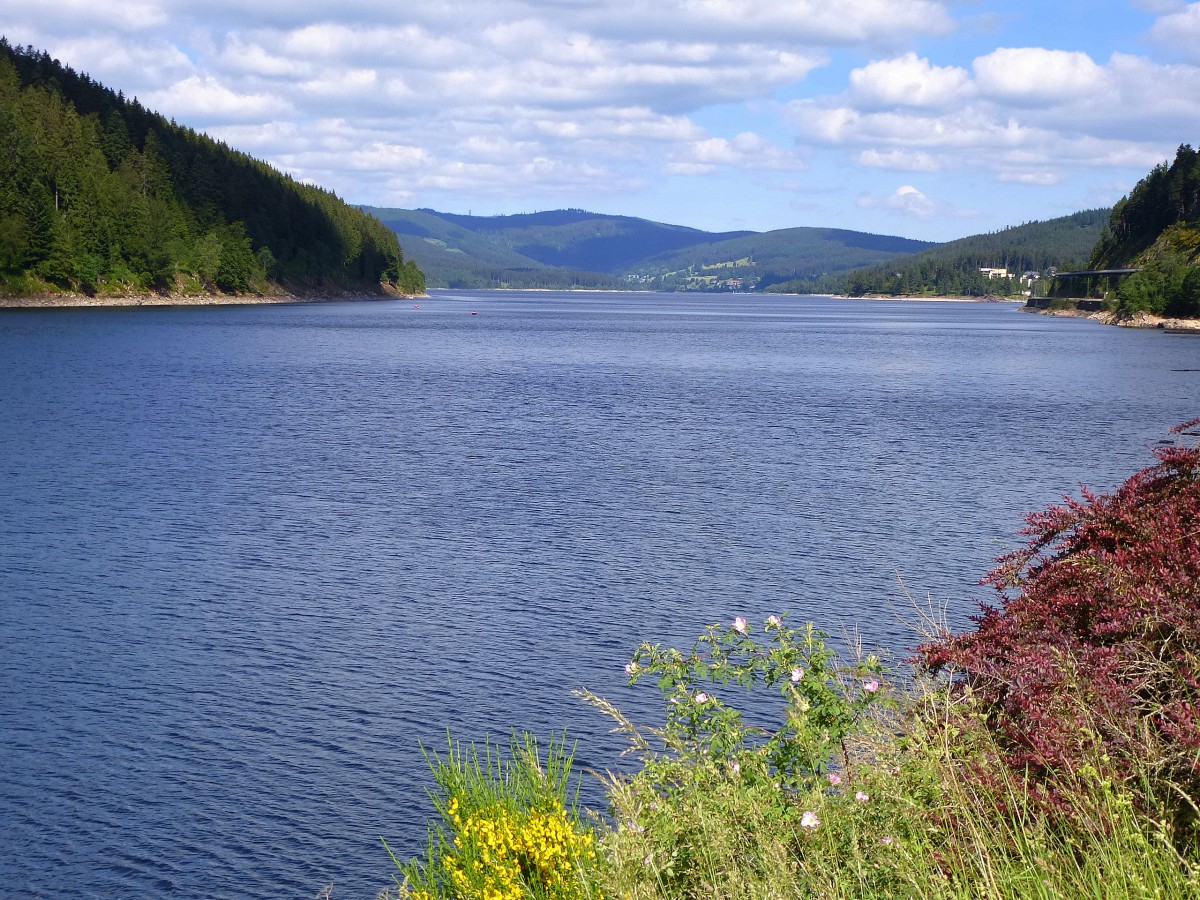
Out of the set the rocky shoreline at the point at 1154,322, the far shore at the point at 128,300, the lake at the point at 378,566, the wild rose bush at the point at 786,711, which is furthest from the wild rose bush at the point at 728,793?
the rocky shoreline at the point at 1154,322

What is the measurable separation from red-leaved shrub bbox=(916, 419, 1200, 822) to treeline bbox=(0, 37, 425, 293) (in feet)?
447

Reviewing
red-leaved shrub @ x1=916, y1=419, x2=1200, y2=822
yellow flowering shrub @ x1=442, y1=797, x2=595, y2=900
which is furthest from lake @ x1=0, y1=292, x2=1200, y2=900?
red-leaved shrub @ x1=916, y1=419, x2=1200, y2=822

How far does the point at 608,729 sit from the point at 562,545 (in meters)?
11.0

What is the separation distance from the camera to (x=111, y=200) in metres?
149

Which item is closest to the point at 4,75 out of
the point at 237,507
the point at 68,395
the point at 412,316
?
the point at 412,316

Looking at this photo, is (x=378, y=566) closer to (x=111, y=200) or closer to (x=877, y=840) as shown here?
(x=877, y=840)

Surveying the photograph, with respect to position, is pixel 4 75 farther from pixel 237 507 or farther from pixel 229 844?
pixel 229 844

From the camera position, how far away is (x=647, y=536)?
28.9m

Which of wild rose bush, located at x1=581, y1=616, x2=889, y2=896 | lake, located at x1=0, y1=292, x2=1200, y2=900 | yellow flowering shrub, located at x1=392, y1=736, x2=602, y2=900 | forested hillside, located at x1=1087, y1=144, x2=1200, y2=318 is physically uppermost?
forested hillside, located at x1=1087, y1=144, x2=1200, y2=318

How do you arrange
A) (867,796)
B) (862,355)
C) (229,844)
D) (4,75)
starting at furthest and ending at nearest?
(4,75)
(862,355)
(229,844)
(867,796)

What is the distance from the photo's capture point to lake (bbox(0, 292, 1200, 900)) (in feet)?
49.5

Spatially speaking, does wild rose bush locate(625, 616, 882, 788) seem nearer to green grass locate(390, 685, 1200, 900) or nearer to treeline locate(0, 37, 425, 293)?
green grass locate(390, 685, 1200, 900)

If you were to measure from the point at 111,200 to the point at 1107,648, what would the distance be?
160 metres

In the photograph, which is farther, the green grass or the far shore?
the far shore
